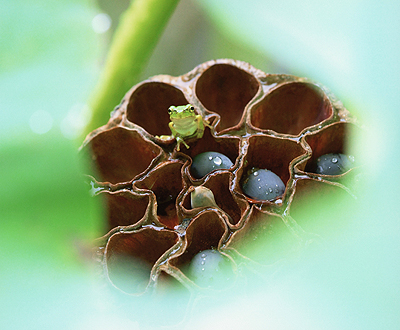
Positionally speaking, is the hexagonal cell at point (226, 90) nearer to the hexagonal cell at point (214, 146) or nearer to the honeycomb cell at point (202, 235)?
the hexagonal cell at point (214, 146)

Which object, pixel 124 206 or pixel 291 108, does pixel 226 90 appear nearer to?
pixel 291 108

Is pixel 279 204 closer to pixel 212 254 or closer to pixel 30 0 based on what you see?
pixel 212 254

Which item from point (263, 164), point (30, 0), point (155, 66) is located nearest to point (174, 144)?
point (263, 164)

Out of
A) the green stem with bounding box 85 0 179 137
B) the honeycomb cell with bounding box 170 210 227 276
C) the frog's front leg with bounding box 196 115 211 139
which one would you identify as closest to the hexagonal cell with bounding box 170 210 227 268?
the honeycomb cell with bounding box 170 210 227 276

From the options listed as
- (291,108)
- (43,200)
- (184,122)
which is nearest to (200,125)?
(184,122)

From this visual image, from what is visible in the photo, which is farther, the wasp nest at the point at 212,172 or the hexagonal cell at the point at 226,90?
the hexagonal cell at the point at 226,90

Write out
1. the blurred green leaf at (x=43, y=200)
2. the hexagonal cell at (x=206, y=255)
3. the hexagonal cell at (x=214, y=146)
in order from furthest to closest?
the hexagonal cell at (x=214, y=146) → the hexagonal cell at (x=206, y=255) → the blurred green leaf at (x=43, y=200)

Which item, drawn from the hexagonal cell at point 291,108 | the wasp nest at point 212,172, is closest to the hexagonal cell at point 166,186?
the wasp nest at point 212,172
